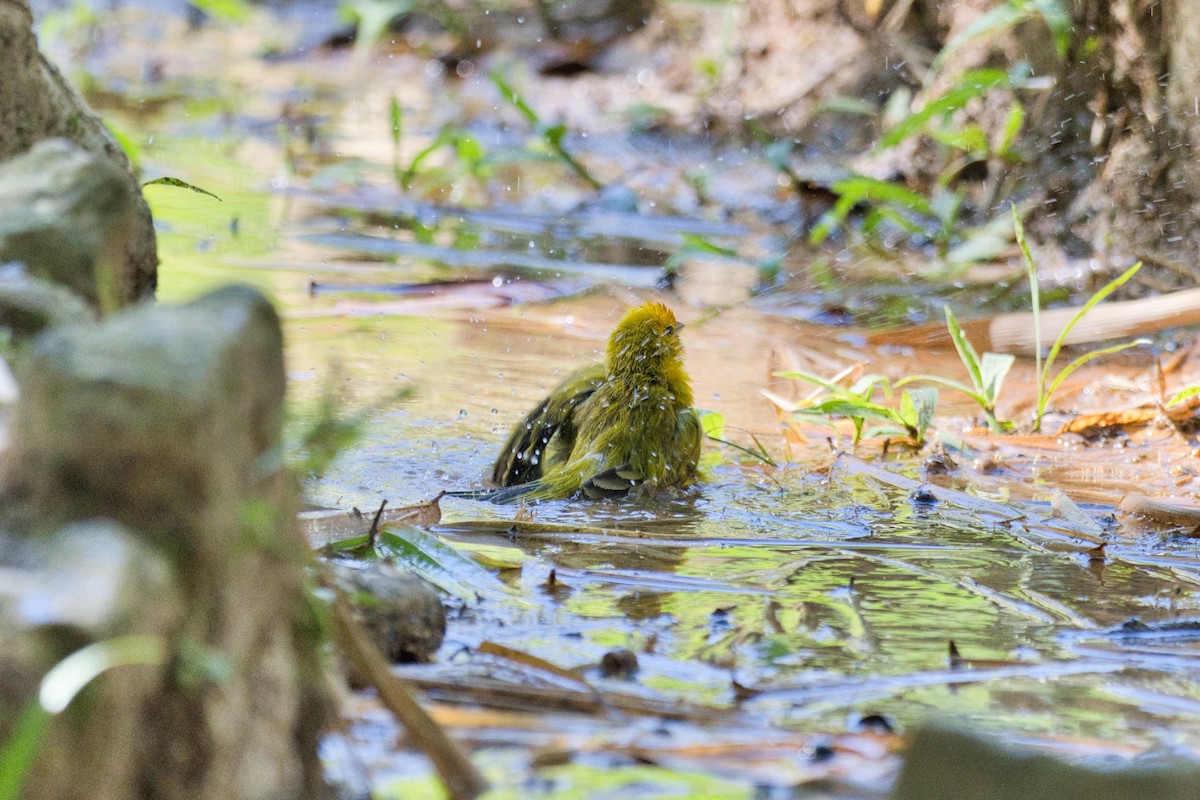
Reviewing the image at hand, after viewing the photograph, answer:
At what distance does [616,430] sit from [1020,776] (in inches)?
95.7

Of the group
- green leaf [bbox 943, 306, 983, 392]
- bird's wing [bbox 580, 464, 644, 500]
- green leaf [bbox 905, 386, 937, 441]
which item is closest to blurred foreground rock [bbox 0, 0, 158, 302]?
bird's wing [bbox 580, 464, 644, 500]

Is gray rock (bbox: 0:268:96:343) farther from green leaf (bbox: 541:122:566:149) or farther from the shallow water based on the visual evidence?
green leaf (bbox: 541:122:566:149)

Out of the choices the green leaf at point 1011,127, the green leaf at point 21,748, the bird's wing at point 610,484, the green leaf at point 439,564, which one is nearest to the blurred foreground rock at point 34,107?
the green leaf at point 439,564

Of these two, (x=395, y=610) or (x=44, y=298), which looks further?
(x=395, y=610)

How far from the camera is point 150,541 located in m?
1.24

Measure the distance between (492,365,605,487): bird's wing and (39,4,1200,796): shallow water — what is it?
0.30ft

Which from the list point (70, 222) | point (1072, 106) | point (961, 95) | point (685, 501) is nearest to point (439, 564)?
point (70, 222)

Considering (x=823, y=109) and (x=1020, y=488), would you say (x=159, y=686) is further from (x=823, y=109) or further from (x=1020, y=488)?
(x=823, y=109)

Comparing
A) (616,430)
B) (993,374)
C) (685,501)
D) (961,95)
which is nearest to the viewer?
(685,501)

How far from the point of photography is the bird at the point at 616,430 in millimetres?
3646

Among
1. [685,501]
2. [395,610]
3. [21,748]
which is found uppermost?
[21,748]

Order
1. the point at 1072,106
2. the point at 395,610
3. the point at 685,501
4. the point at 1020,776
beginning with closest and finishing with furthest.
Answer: the point at 1020,776 < the point at 395,610 < the point at 685,501 < the point at 1072,106

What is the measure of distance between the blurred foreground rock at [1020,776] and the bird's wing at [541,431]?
2435mm

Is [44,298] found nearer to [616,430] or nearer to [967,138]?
[616,430]
